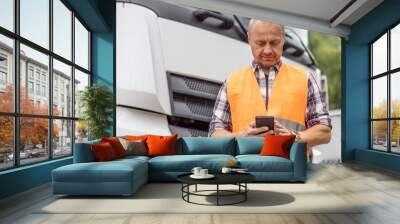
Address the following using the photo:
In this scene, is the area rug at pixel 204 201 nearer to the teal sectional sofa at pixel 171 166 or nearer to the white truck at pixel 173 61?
the teal sectional sofa at pixel 171 166

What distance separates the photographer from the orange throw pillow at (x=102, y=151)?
210 inches

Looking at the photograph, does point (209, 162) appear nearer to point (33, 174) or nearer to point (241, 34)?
point (33, 174)

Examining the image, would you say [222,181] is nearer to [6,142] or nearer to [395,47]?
[6,142]

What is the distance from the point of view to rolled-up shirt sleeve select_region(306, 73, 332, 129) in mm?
8359

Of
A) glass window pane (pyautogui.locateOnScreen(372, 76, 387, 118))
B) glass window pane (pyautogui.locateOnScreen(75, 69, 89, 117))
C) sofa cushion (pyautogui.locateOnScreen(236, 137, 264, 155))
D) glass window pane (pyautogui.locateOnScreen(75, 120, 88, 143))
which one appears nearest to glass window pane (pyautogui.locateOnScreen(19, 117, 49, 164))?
glass window pane (pyautogui.locateOnScreen(75, 120, 88, 143))

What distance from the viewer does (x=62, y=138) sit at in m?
6.75

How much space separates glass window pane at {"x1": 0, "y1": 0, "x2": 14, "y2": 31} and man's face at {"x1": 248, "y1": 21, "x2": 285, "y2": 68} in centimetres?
518

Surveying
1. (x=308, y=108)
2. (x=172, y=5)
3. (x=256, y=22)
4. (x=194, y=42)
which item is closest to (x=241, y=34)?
(x=256, y=22)

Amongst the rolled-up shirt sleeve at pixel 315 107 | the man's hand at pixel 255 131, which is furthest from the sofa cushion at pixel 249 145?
the rolled-up shirt sleeve at pixel 315 107

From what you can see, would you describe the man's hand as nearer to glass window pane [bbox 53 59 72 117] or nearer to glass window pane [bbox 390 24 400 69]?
glass window pane [bbox 390 24 400 69]

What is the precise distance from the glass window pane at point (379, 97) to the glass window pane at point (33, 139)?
6.96 meters

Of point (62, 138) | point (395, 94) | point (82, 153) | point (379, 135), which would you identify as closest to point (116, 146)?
point (82, 153)

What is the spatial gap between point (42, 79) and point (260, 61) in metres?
4.66

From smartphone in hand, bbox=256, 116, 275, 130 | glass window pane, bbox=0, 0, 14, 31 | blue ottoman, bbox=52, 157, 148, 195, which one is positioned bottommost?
blue ottoman, bbox=52, 157, 148, 195
